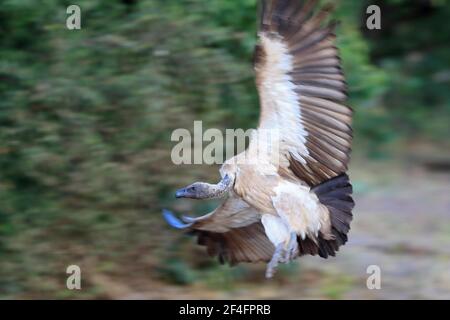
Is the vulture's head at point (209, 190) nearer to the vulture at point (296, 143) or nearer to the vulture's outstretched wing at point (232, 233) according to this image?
the vulture at point (296, 143)

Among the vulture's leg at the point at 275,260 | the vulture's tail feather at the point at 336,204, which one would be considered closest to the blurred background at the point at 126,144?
the vulture's tail feather at the point at 336,204

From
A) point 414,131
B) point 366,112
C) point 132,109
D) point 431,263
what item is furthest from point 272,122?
point 414,131

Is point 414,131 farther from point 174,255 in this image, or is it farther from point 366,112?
point 174,255

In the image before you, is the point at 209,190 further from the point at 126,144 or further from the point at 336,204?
the point at 126,144

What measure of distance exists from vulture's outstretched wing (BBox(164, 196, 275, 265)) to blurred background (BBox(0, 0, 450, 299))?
3.41ft

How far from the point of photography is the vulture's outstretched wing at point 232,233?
4.98 m

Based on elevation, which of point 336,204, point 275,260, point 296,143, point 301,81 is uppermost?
point 301,81

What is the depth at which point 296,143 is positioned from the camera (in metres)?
4.71

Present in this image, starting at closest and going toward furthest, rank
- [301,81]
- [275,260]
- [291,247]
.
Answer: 1. [275,260]
2. [291,247]
3. [301,81]

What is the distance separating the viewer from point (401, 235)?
815 cm

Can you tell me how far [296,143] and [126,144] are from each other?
173 centimetres

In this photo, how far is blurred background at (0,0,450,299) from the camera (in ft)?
19.1

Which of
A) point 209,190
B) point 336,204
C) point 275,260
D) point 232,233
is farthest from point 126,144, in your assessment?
point 275,260

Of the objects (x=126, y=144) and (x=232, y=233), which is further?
(x=126, y=144)
